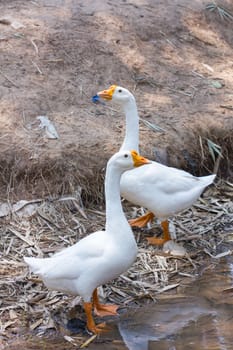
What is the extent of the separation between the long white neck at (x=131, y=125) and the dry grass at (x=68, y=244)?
693mm

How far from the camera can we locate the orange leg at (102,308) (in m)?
5.86

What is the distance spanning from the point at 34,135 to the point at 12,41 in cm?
157

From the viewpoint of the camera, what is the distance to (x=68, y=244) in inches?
265

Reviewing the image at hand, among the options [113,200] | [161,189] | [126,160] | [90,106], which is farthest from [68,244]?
[90,106]

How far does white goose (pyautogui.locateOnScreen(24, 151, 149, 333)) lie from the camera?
5539 mm

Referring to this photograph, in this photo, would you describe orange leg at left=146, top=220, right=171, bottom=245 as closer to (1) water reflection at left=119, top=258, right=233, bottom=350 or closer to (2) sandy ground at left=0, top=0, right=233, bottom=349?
(2) sandy ground at left=0, top=0, right=233, bottom=349

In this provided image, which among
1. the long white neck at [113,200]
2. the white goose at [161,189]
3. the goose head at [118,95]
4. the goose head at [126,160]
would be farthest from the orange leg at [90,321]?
the goose head at [118,95]

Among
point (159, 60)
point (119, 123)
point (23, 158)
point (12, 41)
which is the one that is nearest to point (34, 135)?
point (23, 158)

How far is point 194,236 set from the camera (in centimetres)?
701

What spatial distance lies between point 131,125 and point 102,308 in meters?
1.81

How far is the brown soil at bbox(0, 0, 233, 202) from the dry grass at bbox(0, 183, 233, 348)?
0.26 meters

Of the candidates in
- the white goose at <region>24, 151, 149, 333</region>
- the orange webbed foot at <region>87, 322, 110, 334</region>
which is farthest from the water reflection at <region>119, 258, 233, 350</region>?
the white goose at <region>24, 151, 149, 333</region>

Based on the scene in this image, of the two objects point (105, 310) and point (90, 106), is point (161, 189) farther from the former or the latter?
point (90, 106)

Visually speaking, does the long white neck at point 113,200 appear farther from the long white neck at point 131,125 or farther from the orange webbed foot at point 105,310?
the long white neck at point 131,125
